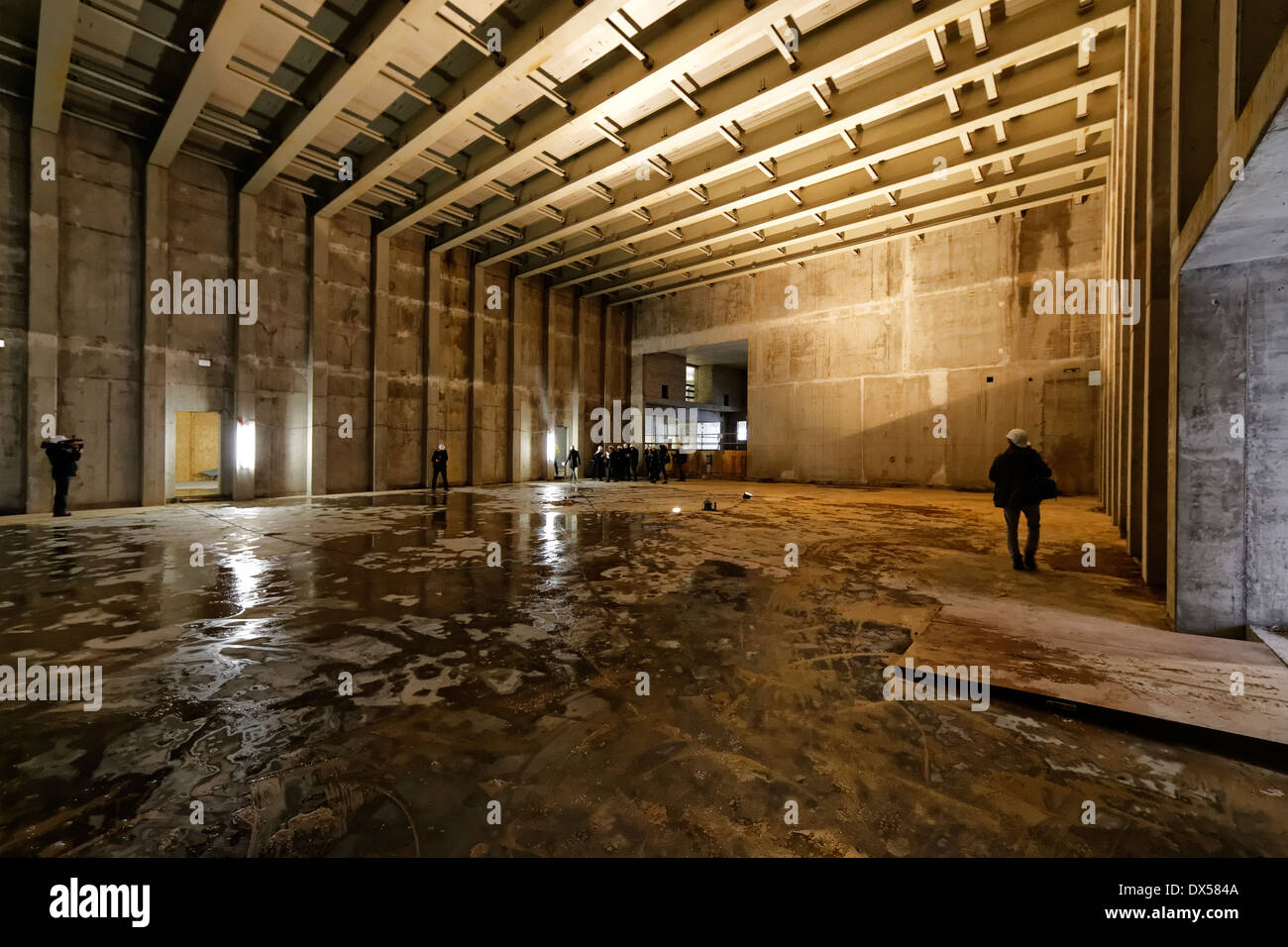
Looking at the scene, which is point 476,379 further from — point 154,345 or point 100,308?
point 100,308

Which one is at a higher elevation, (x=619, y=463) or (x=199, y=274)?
(x=199, y=274)

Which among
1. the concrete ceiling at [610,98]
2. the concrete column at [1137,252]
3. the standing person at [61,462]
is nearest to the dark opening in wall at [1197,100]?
the concrete column at [1137,252]

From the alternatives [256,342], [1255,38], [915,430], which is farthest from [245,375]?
[915,430]

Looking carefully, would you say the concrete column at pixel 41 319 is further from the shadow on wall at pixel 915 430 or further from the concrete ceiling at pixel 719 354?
the shadow on wall at pixel 915 430

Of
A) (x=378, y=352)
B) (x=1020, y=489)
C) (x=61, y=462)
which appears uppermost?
(x=378, y=352)

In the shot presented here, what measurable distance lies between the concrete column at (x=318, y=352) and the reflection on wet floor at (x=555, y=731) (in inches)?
404

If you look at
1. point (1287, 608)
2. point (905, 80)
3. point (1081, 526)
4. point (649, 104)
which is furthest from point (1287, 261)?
point (649, 104)

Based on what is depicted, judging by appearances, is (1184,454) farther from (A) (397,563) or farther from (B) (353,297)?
(B) (353,297)

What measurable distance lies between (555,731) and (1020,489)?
6.47m

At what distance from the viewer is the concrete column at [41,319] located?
11219 mm

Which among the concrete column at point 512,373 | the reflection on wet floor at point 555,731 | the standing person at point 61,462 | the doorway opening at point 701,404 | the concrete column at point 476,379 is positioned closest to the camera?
the reflection on wet floor at point 555,731

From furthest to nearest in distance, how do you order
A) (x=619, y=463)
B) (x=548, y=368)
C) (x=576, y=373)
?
(x=576, y=373)
(x=619, y=463)
(x=548, y=368)

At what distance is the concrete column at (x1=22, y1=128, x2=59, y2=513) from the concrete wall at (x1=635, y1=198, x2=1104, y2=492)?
20663mm

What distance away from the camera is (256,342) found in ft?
48.3
